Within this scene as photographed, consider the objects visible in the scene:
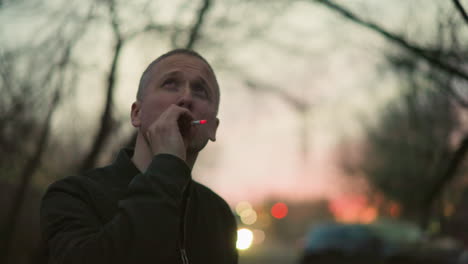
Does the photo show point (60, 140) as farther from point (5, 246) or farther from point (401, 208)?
point (401, 208)

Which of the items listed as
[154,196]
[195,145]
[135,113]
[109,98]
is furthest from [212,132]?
[109,98]

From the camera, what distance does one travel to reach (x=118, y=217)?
143cm

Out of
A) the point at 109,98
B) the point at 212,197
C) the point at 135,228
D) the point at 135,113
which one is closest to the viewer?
the point at 135,228

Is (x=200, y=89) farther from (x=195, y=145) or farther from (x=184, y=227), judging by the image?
(x=184, y=227)

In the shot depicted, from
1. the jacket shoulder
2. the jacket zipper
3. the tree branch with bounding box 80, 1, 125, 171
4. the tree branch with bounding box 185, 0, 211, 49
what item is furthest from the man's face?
the tree branch with bounding box 185, 0, 211, 49

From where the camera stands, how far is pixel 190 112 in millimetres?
1703

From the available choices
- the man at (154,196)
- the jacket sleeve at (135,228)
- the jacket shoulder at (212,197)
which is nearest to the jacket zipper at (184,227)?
the man at (154,196)

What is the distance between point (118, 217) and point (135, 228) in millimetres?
68

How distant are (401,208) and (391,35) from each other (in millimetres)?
28501

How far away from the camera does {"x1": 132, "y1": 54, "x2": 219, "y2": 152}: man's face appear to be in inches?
69.2

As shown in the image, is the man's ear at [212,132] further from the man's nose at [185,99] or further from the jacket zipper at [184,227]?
the jacket zipper at [184,227]

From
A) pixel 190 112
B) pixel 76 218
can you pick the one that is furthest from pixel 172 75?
pixel 76 218

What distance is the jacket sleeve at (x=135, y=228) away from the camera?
140 centimetres

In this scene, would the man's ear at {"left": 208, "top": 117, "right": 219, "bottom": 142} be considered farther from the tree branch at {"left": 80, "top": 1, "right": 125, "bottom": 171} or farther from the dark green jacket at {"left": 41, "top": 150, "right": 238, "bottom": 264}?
the tree branch at {"left": 80, "top": 1, "right": 125, "bottom": 171}
